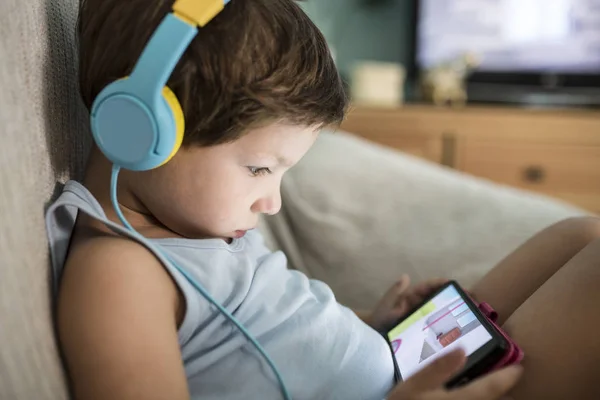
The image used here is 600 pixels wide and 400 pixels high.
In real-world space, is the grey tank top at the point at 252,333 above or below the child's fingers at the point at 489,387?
below

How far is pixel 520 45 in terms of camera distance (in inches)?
94.9

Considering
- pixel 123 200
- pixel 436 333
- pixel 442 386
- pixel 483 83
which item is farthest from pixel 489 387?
pixel 483 83

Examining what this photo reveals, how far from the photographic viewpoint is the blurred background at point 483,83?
2.12 meters

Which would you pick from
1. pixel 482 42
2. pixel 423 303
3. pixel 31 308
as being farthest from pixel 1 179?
pixel 482 42

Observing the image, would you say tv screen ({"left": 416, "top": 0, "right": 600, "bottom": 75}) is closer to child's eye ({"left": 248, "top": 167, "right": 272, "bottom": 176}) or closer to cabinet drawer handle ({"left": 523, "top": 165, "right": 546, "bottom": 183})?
cabinet drawer handle ({"left": 523, "top": 165, "right": 546, "bottom": 183})

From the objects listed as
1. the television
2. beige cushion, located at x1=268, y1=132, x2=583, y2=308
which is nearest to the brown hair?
beige cushion, located at x1=268, y1=132, x2=583, y2=308

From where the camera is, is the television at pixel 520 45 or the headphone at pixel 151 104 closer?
the headphone at pixel 151 104

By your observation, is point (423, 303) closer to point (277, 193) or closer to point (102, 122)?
point (277, 193)

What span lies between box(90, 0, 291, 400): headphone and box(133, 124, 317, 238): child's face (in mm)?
45

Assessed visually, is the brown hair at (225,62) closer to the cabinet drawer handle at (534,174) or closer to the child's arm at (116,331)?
the child's arm at (116,331)

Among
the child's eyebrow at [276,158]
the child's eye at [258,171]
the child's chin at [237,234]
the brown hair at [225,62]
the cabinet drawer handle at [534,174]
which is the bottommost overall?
the cabinet drawer handle at [534,174]

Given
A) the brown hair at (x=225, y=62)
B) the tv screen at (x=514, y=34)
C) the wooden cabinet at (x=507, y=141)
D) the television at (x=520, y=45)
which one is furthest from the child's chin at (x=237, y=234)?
the tv screen at (x=514, y=34)

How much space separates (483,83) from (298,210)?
63.9 inches

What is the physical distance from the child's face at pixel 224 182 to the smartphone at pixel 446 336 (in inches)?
8.3
